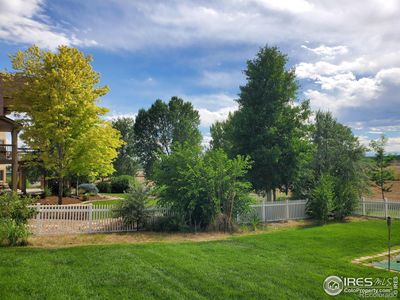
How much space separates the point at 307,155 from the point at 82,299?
54.4ft

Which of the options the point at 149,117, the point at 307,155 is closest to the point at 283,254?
the point at 307,155

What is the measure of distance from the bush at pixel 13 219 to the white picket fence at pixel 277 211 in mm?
8677

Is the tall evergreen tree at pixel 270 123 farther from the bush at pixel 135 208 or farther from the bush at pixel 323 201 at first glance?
the bush at pixel 135 208

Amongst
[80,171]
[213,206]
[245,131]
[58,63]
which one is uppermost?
[58,63]

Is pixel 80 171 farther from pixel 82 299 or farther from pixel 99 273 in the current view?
pixel 82 299

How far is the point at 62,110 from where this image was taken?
16.8 meters

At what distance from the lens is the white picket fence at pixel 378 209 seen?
1761cm

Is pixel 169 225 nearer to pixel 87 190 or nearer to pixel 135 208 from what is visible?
pixel 135 208

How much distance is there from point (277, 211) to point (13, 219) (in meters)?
11.9

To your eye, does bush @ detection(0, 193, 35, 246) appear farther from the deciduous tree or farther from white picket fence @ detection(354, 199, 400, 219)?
the deciduous tree

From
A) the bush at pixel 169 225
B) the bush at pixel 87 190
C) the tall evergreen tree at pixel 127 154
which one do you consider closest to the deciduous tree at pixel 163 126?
the tall evergreen tree at pixel 127 154

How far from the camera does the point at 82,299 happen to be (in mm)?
5855

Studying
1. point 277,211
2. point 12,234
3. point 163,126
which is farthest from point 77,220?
point 163,126

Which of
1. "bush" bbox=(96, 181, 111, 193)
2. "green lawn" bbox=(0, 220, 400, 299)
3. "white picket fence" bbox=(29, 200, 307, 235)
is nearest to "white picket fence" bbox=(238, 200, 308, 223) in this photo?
"white picket fence" bbox=(29, 200, 307, 235)
